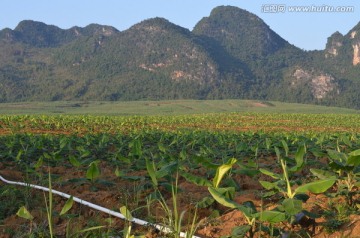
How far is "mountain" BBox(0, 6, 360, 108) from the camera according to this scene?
10488cm

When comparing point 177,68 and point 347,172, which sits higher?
point 177,68

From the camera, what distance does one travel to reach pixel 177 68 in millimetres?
116438

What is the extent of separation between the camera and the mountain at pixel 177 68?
104875 millimetres

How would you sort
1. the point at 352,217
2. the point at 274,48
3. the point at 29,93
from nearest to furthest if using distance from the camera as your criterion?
the point at 352,217, the point at 29,93, the point at 274,48

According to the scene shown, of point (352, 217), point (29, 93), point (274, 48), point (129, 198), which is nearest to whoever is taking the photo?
point (352, 217)

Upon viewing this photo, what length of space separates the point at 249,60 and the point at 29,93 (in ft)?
241

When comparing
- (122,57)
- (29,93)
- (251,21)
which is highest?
(251,21)

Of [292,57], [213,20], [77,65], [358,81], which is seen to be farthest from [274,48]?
[77,65]

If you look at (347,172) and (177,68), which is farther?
(177,68)

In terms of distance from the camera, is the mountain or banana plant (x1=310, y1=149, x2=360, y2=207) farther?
the mountain

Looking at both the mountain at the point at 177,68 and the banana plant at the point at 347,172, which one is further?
the mountain at the point at 177,68

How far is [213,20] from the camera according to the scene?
174375 millimetres

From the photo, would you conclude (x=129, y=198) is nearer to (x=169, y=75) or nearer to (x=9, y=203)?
(x=9, y=203)

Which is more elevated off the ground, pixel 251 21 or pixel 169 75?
pixel 251 21
